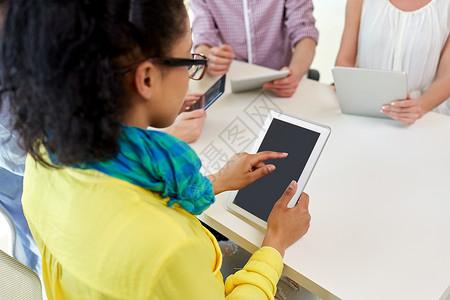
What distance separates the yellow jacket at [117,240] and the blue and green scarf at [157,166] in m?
0.01

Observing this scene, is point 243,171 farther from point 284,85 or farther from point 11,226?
point 11,226

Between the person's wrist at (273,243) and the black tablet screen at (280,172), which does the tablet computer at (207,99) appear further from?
the person's wrist at (273,243)

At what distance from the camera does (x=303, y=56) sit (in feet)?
4.59

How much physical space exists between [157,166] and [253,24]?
1048mm

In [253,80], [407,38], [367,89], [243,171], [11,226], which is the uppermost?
[407,38]

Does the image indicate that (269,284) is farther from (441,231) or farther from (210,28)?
(210,28)

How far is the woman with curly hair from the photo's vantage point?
1.36ft

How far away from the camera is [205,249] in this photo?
53 centimetres

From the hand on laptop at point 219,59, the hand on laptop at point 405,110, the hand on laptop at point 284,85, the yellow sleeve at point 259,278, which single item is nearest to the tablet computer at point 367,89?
the hand on laptop at point 405,110

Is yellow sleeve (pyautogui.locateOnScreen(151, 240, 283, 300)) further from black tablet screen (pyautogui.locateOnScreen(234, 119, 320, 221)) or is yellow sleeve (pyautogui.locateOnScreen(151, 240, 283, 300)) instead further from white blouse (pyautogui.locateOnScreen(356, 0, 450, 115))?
white blouse (pyautogui.locateOnScreen(356, 0, 450, 115))

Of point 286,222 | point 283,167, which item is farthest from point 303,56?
point 286,222

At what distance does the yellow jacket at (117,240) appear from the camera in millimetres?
468

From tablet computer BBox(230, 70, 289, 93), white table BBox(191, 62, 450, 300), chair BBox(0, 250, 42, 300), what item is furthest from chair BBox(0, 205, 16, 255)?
tablet computer BBox(230, 70, 289, 93)

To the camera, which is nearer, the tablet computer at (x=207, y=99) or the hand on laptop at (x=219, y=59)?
the tablet computer at (x=207, y=99)
